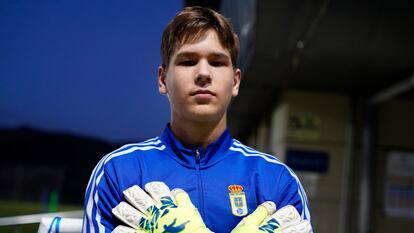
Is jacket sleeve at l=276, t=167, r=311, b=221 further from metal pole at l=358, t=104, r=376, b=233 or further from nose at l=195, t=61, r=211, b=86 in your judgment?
metal pole at l=358, t=104, r=376, b=233

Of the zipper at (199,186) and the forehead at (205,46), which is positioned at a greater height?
the forehead at (205,46)

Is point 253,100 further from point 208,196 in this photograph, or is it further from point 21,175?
point 21,175

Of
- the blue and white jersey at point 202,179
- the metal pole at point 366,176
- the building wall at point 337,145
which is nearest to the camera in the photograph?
the blue and white jersey at point 202,179

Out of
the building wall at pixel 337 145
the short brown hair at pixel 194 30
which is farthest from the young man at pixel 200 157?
the building wall at pixel 337 145

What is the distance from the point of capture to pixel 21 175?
1718 inches

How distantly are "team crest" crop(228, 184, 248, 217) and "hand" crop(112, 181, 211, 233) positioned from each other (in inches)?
5.2

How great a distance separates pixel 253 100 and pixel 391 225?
2.38 meters

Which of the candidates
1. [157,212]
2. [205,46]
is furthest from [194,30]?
[157,212]

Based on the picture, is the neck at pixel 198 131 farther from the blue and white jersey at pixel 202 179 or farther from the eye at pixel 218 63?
the eye at pixel 218 63

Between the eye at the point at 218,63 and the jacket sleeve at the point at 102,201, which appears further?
the eye at the point at 218,63

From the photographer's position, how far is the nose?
1405mm

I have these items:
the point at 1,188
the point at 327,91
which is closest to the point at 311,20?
the point at 327,91

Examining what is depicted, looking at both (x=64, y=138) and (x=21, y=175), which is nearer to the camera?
(x=21, y=175)

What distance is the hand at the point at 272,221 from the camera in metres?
1.29
